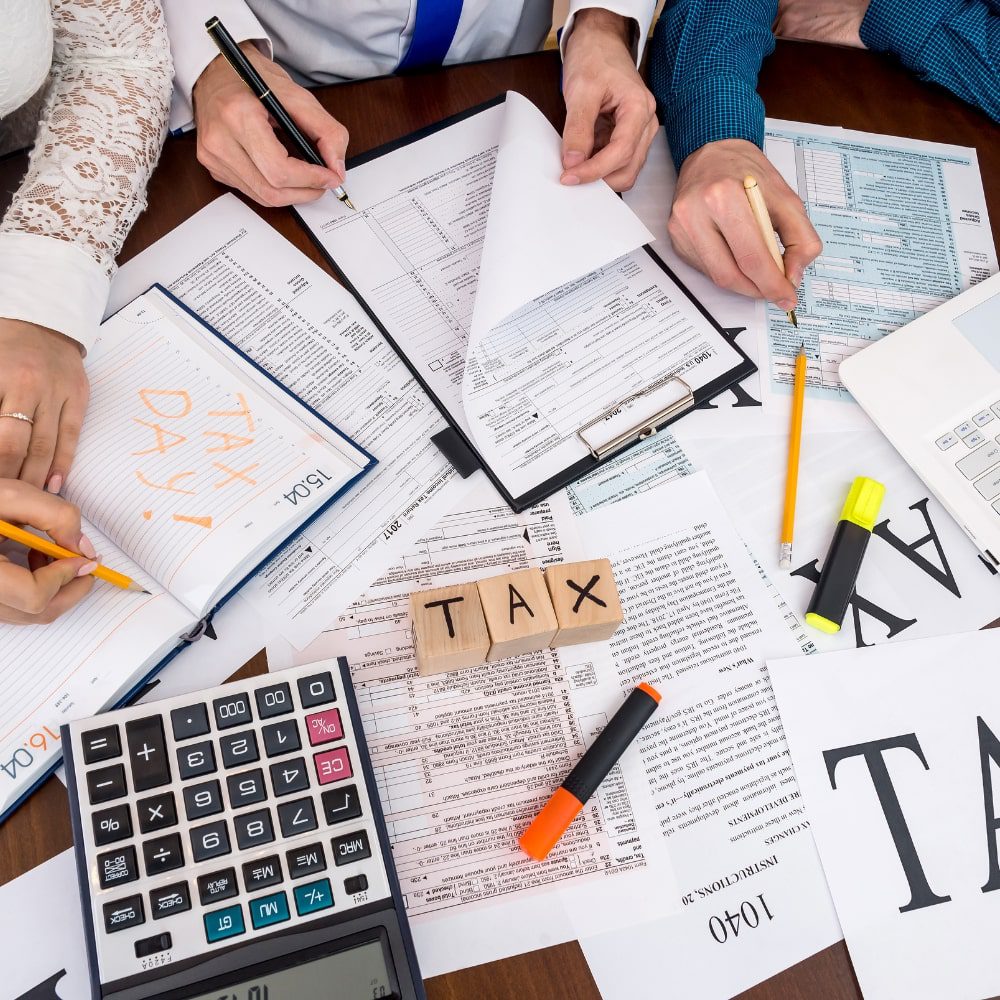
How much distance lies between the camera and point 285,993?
0.44 m

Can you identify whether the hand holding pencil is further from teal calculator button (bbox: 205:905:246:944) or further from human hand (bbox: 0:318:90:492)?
teal calculator button (bbox: 205:905:246:944)

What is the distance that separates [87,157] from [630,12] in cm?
55

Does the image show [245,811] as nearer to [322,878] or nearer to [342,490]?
[322,878]

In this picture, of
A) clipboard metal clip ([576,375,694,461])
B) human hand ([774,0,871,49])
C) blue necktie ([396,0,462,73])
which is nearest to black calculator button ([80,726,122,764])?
clipboard metal clip ([576,375,694,461])

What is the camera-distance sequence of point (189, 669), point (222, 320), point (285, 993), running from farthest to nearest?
point (222, 320) → point (189, 669) → point (285, 993)

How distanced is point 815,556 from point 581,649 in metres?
0.22

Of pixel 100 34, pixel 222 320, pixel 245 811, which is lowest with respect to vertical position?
pixel 245 811

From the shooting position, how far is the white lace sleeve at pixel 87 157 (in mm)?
630

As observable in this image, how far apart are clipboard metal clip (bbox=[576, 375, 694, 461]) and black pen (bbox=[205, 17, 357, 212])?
1.07ft

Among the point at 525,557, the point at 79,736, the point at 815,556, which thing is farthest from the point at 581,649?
the point at 79,736

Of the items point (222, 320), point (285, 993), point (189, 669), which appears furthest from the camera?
point (222, 320)

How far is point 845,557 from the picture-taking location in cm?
63

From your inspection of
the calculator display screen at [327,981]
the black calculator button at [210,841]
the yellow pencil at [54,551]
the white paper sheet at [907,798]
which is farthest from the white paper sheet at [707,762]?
the yellow pencil at [54,551]

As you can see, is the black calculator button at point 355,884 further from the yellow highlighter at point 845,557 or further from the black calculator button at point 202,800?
the yellow highlighter at point 845,557
